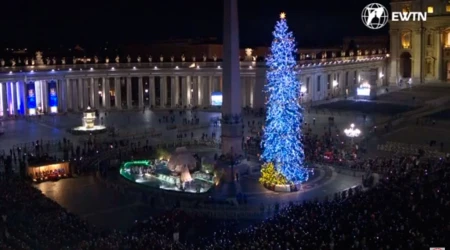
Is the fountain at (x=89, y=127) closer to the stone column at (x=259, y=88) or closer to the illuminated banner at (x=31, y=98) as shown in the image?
the illuminated banner at (x=31, y=98)

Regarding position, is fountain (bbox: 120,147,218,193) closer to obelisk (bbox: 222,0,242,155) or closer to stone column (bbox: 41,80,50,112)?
obelisk (bbox: 222,0,242,155)

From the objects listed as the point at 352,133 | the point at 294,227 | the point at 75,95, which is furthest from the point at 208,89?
the point at 294,227

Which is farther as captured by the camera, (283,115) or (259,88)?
(259,88)

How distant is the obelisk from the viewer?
123ft

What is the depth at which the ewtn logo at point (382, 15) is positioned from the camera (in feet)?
289

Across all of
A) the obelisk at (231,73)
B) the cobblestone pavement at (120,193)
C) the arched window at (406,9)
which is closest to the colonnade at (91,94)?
the cobblestone pavement at (120,193)

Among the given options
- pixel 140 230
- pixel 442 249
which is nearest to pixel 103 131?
pixel 140 230

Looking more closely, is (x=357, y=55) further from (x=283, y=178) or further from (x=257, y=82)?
(x=283, y=178)

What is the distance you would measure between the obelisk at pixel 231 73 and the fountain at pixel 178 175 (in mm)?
2815

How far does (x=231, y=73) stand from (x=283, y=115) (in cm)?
469

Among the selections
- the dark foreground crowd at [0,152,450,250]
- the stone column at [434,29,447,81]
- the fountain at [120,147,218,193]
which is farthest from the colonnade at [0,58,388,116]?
the dark foreground crowd at [0,152,450,250]

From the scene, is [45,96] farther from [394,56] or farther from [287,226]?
[287,226]

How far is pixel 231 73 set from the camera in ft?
124

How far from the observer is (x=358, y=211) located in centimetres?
2395
